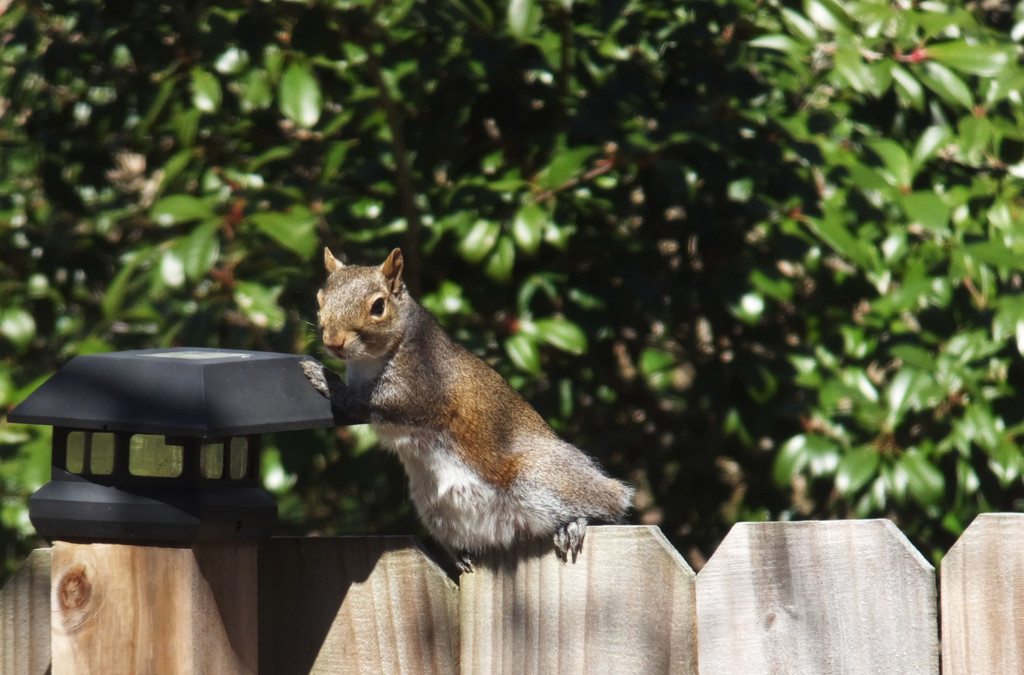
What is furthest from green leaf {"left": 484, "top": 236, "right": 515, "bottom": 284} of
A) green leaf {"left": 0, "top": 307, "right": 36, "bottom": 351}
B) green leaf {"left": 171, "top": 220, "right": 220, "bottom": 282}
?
green leaf {"left": 0, "top": 307, "right": 36, "bottom": 351}

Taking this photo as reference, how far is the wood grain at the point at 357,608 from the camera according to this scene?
54.6 inches

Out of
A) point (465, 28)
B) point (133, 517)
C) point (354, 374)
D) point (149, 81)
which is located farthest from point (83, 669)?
point (149, 81)

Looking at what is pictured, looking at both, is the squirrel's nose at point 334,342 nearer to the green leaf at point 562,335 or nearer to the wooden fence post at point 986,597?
the green leaf at point 562,335

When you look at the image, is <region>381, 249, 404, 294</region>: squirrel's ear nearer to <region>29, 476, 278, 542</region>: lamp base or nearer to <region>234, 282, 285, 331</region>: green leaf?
<region>234, 282, 285, 331</region>: green leaf

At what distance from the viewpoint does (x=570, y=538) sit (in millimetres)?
1375

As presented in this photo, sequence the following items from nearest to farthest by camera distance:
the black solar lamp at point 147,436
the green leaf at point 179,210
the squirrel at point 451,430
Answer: the black solar lamp at point 147,436, the squirrel at point 451,430, the green leaf at point 179,210

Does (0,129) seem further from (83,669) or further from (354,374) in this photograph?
(83,669)

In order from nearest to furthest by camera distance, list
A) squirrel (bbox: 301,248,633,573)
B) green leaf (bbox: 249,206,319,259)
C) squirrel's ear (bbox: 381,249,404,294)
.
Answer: squirrel (bbox: 301,248,633,573) < squirrel's ear (bbox: 381,249,404,294) < green leaf (bbox: 249,206,319,259)

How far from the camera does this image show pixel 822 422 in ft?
7.66

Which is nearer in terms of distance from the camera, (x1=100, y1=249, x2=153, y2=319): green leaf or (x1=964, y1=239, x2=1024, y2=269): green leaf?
(x1=964, y1=239, x2=1024, y2=269): green leaf

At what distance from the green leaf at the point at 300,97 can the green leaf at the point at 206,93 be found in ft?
0.48

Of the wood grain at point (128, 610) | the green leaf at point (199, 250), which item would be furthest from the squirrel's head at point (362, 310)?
the wood grain at point (128, 610)

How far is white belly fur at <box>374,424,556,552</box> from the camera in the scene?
152 cm

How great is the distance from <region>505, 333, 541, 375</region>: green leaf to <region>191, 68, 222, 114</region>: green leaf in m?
0.74
